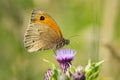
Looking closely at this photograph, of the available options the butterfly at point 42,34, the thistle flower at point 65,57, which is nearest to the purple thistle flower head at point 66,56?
the thistle flower at point 65,57

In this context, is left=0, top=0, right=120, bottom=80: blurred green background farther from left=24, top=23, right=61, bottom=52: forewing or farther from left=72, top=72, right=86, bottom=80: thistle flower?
left=72, top=72, right=86, bottom=80: thistle flower

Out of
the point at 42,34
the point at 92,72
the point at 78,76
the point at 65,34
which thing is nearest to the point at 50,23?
the point at 42,34

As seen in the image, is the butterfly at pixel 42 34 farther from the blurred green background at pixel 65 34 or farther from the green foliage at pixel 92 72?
the green foliage at pixel 92 72

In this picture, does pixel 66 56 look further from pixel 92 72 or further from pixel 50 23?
pixel 50 23

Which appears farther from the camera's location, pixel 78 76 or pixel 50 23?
pixel 50 23

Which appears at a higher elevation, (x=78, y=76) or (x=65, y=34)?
(x=78, y=76)

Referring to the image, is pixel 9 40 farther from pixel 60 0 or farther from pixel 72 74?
pixel 72 74
